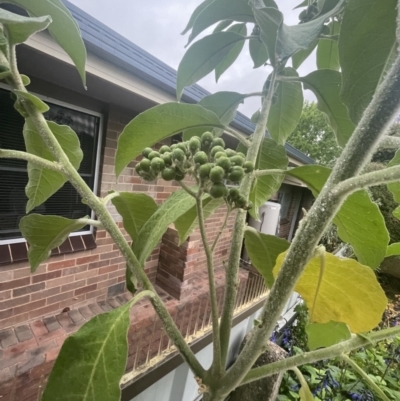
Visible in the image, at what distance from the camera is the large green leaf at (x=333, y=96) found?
1.88 feet

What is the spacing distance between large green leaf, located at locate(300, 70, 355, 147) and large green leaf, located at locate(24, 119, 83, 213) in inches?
18.4

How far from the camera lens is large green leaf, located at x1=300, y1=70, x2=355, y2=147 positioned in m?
0.57

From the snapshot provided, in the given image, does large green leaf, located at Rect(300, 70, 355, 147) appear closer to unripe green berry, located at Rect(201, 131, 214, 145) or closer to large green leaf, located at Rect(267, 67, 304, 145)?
large green leaf, located at Rect(267, 67, 304, 145)

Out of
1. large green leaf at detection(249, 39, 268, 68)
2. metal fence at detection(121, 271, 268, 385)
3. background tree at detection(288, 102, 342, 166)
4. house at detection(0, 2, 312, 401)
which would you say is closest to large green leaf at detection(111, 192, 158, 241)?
large green leaf at detection(249, 39, 268, 68)

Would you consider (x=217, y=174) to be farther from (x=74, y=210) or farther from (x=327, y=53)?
(x=74, y=210)

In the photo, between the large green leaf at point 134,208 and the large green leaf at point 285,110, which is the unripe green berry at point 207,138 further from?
the large green leaf at point 285,110

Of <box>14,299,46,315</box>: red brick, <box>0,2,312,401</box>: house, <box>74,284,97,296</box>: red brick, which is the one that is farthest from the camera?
<box>74,284,97,296</box>: red brick

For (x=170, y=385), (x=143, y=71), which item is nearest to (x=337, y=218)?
(x=143, y=71)

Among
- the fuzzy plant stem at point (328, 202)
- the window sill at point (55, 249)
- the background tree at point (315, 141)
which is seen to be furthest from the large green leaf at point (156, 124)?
the background tree at point (315, 141)

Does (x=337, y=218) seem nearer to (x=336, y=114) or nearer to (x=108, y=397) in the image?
(x=336, y=114)

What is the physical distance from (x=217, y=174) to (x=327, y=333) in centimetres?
36

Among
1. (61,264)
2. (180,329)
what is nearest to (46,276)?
(61,264)

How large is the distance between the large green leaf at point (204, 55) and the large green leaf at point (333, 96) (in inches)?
7.2

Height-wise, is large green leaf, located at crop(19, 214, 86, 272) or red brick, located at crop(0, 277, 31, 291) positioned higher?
large green leaf, located at crop(19, 214, 86, 272)
